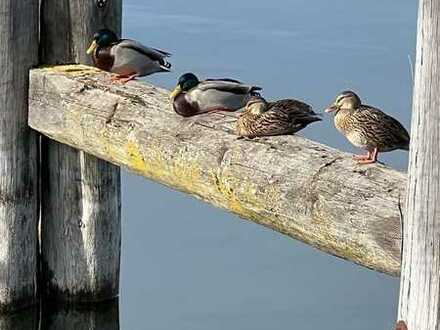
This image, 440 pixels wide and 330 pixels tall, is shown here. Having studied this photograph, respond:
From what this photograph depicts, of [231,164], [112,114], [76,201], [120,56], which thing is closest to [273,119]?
[231,164]

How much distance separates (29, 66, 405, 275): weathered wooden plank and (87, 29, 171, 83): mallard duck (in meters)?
0.08

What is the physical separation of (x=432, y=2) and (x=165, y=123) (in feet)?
7.95

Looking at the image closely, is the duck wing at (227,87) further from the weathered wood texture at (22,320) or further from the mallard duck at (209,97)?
the weathered wood texture at (22,320)

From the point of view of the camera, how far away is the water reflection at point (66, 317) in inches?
236

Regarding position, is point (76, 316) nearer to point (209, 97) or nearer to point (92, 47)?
point (92, 47)

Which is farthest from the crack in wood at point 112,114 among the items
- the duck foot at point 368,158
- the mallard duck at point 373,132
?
the duck foot at point 368,158

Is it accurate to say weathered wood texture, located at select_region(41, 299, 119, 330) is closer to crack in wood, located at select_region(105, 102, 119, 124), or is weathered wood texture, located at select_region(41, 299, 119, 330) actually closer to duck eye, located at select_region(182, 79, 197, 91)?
crack in wood, located at select_region(105, 102, 119, 124)

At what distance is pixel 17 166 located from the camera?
19.1 feet

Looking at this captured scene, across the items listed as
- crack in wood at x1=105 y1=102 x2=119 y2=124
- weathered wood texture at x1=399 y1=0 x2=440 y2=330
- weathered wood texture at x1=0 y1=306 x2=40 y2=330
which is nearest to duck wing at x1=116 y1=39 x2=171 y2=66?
crack in wood at x1=105 y1=102 x2=119 y2=124

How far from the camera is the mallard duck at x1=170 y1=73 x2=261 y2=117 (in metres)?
4.86

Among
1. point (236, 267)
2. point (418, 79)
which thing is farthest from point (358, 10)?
point (418, 79)

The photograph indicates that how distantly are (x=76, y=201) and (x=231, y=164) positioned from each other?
5.63 feet

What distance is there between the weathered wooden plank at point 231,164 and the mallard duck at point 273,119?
50 mm

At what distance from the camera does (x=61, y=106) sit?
5.54 metres
